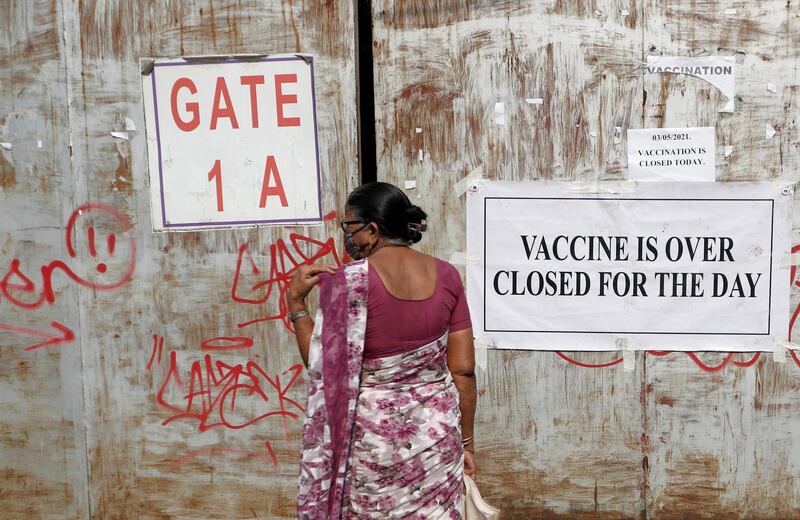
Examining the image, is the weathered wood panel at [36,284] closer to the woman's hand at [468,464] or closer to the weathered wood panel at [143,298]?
the weathered wood panel at [143,298]

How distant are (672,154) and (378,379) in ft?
6.58

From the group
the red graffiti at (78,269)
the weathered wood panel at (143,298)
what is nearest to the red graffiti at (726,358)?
the weathered wood panel at (143,298)

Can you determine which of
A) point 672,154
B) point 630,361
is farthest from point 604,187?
point 630,361

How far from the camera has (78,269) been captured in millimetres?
4133

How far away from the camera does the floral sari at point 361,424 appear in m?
2.62

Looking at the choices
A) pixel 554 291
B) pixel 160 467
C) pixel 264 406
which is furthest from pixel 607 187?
pixel 160 467

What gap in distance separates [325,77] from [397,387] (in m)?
1.81

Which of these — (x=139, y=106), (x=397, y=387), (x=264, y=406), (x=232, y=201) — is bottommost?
(x=264, y=406)

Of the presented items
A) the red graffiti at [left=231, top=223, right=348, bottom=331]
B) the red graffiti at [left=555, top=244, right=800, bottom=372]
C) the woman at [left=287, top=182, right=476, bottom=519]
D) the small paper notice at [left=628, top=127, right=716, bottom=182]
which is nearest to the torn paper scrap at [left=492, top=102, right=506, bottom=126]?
the small paper notice at [left=628, top=127, right=716, bottom=182]

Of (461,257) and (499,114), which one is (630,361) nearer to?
(461,257)

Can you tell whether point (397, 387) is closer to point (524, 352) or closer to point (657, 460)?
point (524, 352)

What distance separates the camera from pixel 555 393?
13.5 feet

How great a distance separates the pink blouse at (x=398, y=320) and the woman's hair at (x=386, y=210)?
0.17 metres

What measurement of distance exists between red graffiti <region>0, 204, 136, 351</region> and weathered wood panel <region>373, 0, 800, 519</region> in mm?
1246
